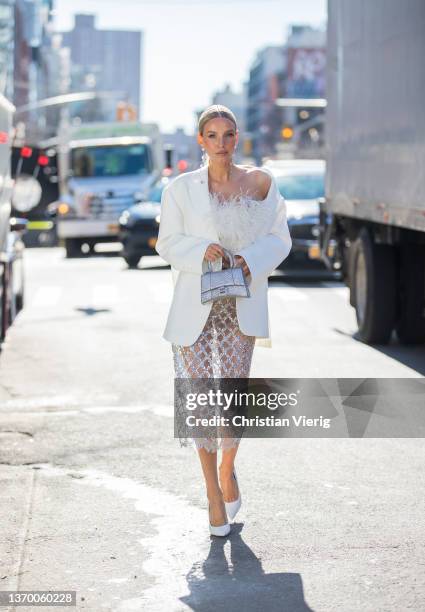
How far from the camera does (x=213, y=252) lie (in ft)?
20.7

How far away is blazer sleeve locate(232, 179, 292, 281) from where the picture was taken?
632 centimetres

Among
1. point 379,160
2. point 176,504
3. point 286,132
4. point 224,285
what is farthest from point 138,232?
point 286,132

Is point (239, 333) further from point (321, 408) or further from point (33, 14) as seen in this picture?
point (33, 14)

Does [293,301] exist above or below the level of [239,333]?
below

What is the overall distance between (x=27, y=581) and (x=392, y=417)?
437 cm

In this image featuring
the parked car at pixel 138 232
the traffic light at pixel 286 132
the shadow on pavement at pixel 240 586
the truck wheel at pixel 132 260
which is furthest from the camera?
the traffic light at pixel 286 132

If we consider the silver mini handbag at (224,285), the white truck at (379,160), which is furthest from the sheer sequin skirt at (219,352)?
the white truck at (379,160)

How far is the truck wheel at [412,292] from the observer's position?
13.3 m

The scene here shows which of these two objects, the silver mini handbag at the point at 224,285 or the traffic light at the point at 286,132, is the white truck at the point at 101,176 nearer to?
the traffic light at the point at 286,132

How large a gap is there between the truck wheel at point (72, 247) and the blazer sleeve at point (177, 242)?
98.3ft

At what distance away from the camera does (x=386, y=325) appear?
1365 centimetres

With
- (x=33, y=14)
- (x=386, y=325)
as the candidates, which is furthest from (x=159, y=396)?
(x=33, y=14)

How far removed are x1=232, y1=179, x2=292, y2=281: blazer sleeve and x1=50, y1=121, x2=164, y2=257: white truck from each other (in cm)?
2859

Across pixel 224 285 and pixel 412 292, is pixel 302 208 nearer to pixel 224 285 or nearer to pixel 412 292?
pixel 412 292
